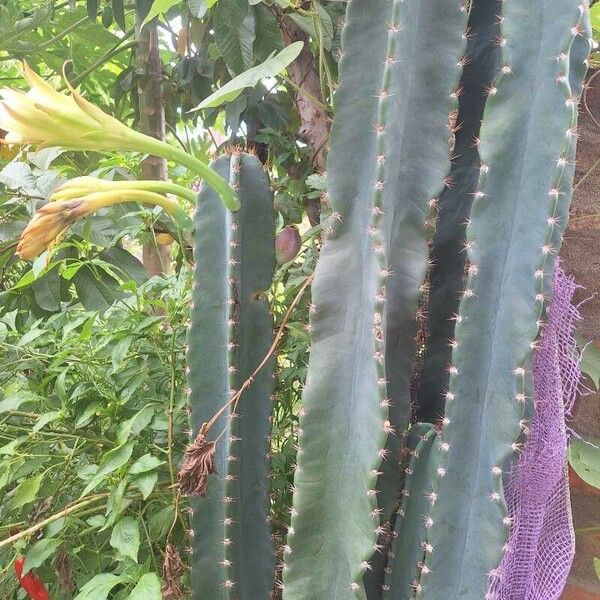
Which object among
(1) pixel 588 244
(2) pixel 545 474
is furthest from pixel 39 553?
(1) pixel 588 244

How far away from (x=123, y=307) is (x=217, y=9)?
50cm

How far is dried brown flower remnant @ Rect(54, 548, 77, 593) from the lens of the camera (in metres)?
0.91

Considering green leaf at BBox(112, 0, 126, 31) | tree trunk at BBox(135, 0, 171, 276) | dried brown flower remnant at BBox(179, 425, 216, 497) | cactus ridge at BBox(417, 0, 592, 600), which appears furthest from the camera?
tree trunk at BBox(135, 0, 171, 276)

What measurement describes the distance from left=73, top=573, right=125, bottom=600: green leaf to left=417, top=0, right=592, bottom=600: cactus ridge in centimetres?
35

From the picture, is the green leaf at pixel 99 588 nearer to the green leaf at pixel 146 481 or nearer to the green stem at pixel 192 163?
the green leaf at pixel 146 481

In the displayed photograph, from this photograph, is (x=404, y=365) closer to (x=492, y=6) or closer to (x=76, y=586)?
(x=492, y=6)

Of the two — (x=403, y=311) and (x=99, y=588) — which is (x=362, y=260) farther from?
(x=99, y=588)

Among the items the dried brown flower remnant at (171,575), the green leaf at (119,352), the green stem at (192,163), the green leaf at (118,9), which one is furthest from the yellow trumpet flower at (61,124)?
the green leaf at (118,9)

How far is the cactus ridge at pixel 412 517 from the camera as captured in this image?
736mm

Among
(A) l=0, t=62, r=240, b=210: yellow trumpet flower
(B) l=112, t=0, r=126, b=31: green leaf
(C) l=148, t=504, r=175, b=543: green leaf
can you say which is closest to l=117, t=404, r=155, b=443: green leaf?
(C) l=148, t=504, r=175, b=543: green leaf

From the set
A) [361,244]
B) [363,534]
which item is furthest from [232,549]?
[361,244]

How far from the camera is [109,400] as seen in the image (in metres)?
0.95

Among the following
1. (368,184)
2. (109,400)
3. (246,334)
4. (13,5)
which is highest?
(13,5)

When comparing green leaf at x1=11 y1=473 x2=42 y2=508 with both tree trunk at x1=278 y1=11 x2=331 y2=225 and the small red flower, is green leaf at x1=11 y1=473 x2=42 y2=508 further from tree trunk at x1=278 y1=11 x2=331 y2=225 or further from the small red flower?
tree trunk at x1=278 y1=11 x2=331 y2=225
